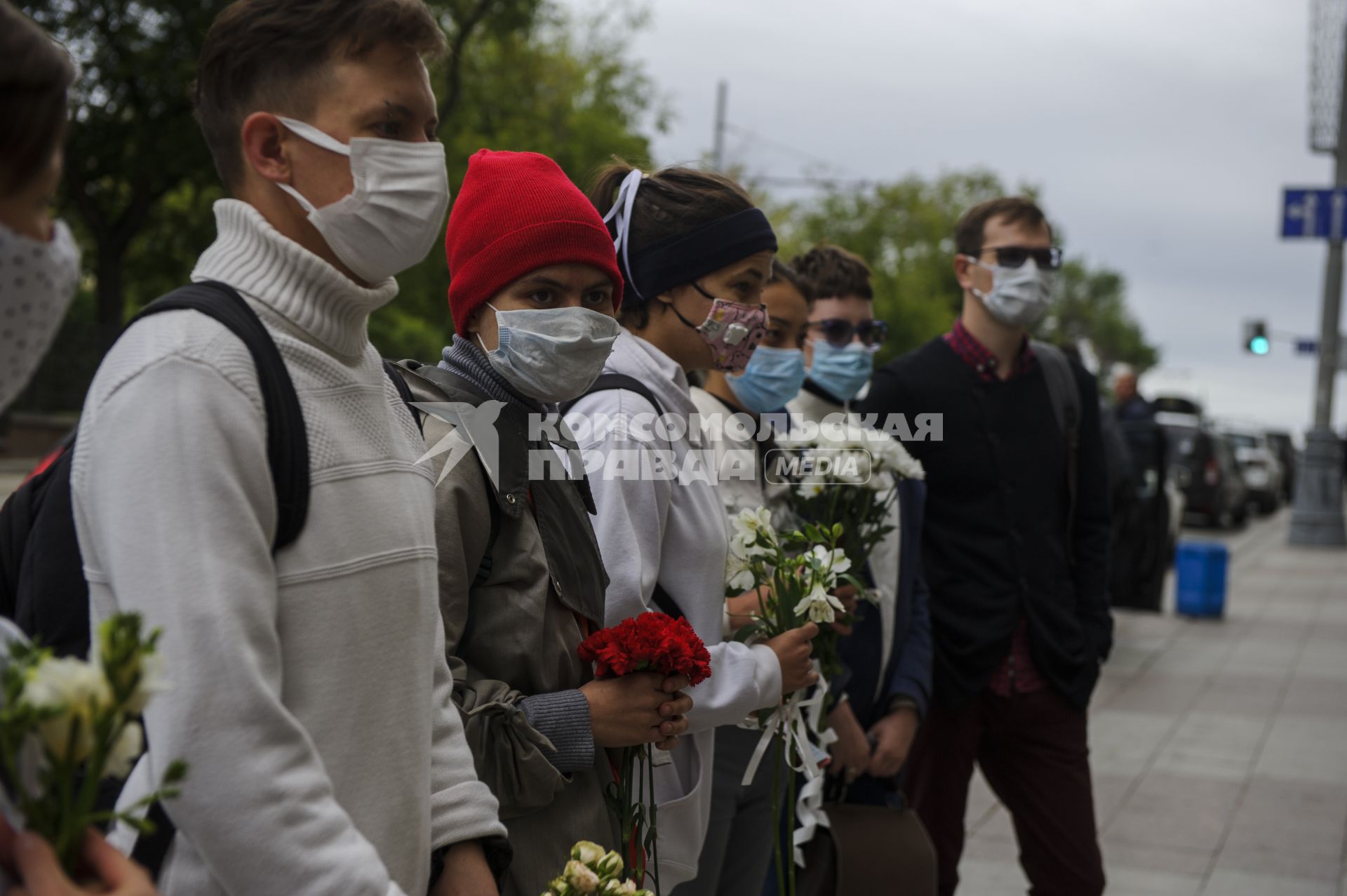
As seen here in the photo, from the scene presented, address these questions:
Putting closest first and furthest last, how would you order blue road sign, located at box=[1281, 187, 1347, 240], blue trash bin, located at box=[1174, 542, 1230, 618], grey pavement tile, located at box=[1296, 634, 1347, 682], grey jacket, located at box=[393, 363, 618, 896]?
1. grey jacket, located at box=[393, 363, 618, 896]
2. grey pavement tile, located at box=[1296, 634, 1347, 682]
3. blue trash bin, located at box=[1174, 542, 1230, 618]
4. blue road sign, located at box=[1281, 187, 1347, 240]

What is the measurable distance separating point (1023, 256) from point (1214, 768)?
440cm

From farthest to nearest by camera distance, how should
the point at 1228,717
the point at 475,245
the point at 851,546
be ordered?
the point at 1228,717 → the point at 851,546 → the point at 475,245

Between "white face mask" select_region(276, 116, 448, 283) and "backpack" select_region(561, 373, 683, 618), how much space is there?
1069 mm

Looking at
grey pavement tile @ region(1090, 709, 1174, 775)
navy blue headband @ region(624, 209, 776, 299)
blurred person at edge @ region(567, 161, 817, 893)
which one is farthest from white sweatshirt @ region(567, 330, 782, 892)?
grey pavement tile @ region(1090, 709, 1174, 775)

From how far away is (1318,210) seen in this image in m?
21.1

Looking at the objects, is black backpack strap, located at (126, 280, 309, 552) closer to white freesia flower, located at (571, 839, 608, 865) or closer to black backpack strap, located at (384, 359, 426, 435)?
black backpack strap, located at (384, 359, 426, 435)

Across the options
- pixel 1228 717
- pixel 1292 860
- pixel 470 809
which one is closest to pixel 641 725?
pixel 470 809

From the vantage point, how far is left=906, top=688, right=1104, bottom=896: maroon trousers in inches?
170

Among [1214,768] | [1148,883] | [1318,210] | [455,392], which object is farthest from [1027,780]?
[1318,210]

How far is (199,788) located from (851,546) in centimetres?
240

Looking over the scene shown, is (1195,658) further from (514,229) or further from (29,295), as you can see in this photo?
(29,295)

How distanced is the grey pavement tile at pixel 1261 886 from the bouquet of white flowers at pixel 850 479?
10.0ft

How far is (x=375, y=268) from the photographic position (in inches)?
73.0

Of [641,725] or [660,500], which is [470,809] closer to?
[641,725]
